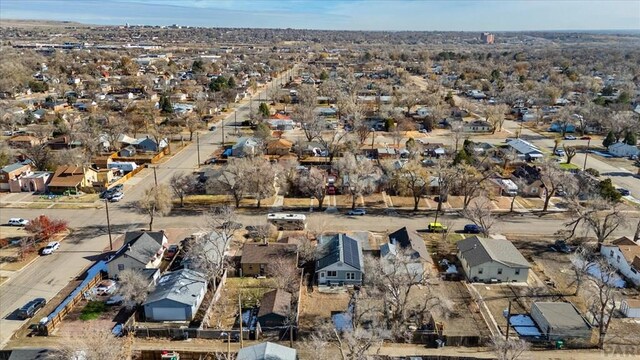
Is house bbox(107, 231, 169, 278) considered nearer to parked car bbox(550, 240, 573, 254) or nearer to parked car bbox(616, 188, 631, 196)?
parked car bbox(550, 240, 573, 254)

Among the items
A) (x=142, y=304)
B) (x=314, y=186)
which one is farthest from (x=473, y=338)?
(x=314, y=186)

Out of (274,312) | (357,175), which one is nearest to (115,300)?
(274,312)

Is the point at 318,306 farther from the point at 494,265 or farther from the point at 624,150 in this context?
the point at 624,150

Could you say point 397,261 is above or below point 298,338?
above

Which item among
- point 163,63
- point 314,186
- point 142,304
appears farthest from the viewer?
point 163,63

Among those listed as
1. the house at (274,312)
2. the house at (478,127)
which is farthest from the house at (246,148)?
the house at (478,127)

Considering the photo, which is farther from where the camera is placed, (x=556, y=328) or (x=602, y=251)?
(x=602, y=251)

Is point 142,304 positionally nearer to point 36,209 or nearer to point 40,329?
point 40,329
